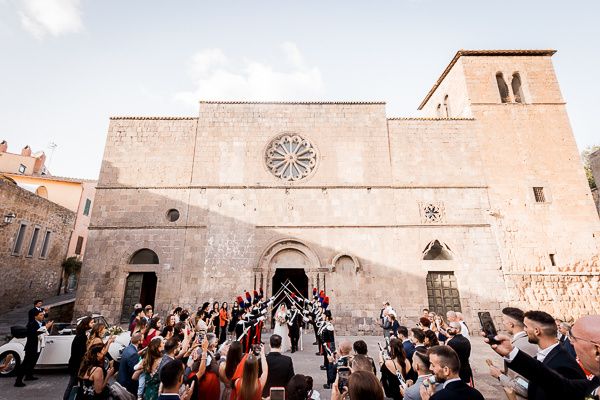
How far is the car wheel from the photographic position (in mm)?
7188

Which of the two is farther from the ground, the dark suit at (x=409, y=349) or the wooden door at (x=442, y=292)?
the wooden door at (x=442, y=292)

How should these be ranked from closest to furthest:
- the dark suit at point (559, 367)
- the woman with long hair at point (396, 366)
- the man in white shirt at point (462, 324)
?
the dark suit at point (559, 367), the woman with long hair at point (396, 366), the man in white shirt at point (462, 324)

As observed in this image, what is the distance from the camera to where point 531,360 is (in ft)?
7.49

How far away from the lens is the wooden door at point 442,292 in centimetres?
1330

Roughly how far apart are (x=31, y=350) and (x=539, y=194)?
19917mm

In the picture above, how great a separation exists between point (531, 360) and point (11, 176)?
101 feet

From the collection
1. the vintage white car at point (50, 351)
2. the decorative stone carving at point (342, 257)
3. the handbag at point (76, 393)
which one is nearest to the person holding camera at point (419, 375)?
the handbag at point (76, 393)

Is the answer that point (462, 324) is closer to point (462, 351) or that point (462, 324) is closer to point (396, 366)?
point (462, 351)

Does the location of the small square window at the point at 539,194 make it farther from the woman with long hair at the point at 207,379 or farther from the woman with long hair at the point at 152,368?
the woman with long hair at the point at 152,368

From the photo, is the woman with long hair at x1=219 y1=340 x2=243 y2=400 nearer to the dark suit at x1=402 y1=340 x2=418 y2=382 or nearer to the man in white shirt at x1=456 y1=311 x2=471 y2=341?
the dark suit at x1=402 y1=340 x2=418 y2=382

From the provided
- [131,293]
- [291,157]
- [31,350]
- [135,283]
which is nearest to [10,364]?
[31,350]

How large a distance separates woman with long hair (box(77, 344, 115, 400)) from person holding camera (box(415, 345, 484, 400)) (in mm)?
3959

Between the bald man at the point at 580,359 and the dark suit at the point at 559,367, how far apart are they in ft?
0.89

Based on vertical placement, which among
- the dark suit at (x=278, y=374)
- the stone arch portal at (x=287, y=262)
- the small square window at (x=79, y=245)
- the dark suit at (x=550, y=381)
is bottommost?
the dark suit at (x=278, y=374)
